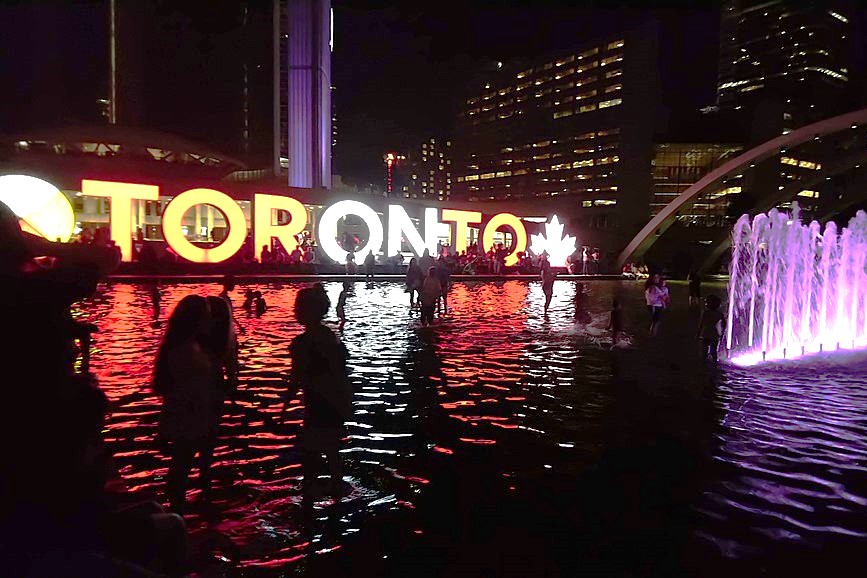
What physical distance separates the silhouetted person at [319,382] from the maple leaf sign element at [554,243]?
115ft

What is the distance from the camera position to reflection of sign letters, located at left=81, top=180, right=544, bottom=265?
24953 mm

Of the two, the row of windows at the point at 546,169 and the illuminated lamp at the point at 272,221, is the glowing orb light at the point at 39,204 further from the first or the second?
the row of windows at the point at 546,169

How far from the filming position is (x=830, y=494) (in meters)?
4.64

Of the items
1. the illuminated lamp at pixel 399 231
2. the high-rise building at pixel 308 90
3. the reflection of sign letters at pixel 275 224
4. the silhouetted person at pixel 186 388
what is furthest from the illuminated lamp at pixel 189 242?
the silhouetted person at pixel 186 388

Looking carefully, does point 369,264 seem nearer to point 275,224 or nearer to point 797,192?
point 275,224

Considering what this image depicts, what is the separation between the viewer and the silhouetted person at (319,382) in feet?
14.1

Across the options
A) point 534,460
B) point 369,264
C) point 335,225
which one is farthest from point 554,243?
point 534,460

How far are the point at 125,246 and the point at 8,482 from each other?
26.2 m

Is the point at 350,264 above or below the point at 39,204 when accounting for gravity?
below

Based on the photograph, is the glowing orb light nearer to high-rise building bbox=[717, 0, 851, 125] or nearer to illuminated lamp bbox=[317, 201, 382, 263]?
A: illuminated lamp bbox=[317, 201, 382, 263]

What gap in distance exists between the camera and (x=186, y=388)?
400cm

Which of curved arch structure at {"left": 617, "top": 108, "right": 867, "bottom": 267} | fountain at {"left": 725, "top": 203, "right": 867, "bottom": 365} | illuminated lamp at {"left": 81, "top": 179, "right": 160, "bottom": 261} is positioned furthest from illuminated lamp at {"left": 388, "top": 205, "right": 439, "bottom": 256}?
fountain at {"left": 725, "top": 203, "right": 867, "bottom": 365}

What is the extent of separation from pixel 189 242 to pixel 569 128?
354 feet

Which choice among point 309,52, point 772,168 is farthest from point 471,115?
point 309,52
